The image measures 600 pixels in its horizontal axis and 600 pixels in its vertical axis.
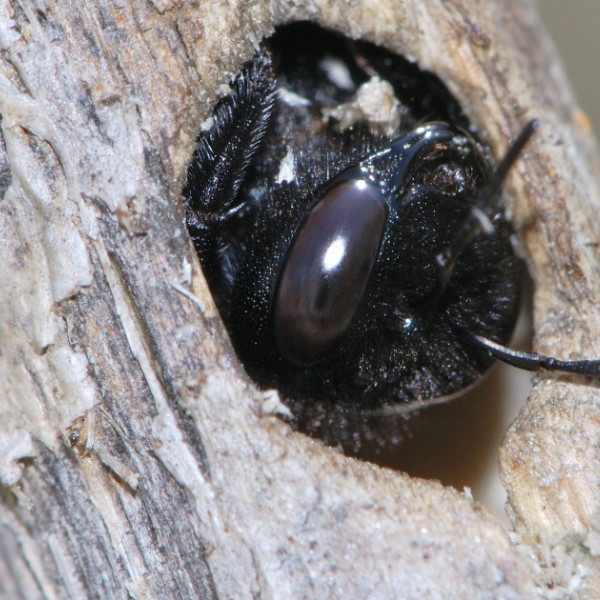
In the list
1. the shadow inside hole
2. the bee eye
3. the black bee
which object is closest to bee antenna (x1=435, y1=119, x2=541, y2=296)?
the black bee

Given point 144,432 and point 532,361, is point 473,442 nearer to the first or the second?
point 532,361

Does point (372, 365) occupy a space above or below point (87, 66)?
below

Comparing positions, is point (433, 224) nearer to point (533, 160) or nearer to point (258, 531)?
point (533, 160)

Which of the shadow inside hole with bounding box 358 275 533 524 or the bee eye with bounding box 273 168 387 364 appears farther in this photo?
the shadow inside hole with bounding box 358 275 533 524

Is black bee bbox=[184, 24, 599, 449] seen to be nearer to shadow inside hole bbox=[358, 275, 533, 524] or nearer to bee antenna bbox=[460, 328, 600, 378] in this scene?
bee antenna bbox=[460, 328, 600, 378]

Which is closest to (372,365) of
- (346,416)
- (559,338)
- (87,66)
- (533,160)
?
(346,416)

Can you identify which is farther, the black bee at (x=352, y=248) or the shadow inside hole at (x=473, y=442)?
the shadow inside hole at (x=473, y=442)

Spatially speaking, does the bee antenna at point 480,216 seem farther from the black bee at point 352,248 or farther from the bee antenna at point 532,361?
the bee antenna at point 532,361

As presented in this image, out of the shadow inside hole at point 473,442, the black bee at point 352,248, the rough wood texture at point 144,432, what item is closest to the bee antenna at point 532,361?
the black bee at point 352,248
